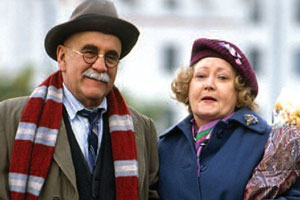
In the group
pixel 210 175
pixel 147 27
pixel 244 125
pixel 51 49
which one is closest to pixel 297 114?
pixel 244 125

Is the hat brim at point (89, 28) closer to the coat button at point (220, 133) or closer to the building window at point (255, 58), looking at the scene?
the coat button at point (220, 133)

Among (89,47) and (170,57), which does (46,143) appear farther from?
(170,57)

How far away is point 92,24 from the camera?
3848 mm

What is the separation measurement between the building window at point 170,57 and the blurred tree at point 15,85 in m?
17.1

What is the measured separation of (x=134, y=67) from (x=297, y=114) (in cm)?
2845

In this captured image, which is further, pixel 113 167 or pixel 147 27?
pixel 147 27

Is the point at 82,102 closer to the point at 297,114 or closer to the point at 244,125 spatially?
the point at 244,125

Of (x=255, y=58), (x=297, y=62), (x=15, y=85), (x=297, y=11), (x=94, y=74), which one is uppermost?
(x=94, y=74)

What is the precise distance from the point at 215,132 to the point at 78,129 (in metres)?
0.89

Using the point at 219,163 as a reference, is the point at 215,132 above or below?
above

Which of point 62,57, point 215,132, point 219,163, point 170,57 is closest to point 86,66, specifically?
point 62,57

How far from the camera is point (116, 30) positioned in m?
3.95

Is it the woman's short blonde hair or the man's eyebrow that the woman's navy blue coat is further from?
the man's eyebrow

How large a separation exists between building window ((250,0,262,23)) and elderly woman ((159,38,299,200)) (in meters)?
29.4
